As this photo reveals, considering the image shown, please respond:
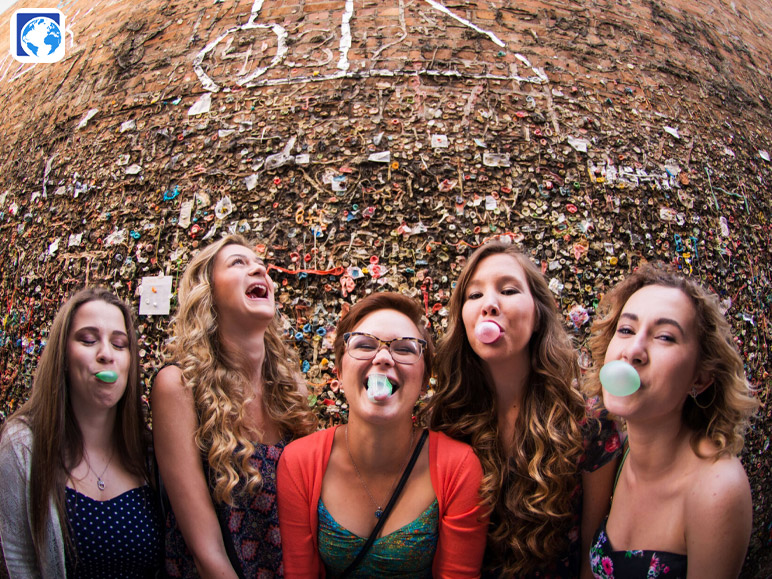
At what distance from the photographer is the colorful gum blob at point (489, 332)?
1817 mm

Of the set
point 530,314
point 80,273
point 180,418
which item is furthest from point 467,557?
point 80,273

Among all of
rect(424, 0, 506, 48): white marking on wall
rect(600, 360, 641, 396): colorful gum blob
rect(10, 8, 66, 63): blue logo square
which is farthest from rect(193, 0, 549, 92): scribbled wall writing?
rect(600, 360, 641, 396): colorful gum blob

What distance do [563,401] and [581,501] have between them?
37 cm

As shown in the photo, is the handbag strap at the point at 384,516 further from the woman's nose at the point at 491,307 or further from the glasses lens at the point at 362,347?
the woman's nose at the point at 491,307

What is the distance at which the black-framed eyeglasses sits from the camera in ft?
5.77

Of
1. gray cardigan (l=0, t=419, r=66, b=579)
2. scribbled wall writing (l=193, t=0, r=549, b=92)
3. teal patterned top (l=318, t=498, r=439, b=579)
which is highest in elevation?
scribbled wall writing (l=193, t=0, r=549, b=92)

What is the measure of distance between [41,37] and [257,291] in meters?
4.69

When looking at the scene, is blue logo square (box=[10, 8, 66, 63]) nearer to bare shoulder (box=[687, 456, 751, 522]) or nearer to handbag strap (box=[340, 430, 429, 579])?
handbag strap (box=[340, 430, 429, 579])

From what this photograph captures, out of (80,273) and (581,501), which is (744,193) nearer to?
(581,501)

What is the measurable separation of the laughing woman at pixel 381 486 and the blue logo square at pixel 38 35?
4986 millimetres

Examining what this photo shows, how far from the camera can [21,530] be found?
1.68 metres

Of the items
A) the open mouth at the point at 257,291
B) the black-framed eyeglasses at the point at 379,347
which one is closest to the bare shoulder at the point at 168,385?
the open mouth at the point at 257,291

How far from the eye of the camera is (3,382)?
3.92m

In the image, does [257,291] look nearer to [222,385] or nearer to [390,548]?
[222,385]
